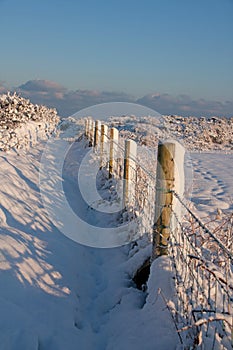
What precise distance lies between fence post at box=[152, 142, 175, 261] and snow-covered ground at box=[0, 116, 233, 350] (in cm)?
20

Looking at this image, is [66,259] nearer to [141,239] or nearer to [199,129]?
[141,239]

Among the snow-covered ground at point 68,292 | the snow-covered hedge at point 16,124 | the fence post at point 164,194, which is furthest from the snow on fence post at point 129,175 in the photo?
the snow-covered hedge at point 16,124

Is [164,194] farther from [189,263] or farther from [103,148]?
[103,148]

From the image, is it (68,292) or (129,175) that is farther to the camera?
(129,175)

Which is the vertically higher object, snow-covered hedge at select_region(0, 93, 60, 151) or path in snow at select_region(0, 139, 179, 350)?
snow-covered hedge at select_region(0, 93, 60, 151)

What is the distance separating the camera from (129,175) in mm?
5996

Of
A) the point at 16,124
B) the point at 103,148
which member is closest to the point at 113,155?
the point at 103,148

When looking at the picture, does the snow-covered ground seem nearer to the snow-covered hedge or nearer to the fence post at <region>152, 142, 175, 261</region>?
the fence post at <region>152, 142, 175, 261</region>

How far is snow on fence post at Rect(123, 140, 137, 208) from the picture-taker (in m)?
5.95

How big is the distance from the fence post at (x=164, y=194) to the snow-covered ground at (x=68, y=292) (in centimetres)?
20

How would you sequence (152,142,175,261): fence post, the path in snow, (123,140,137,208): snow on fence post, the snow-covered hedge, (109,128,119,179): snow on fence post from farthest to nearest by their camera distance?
the snow-covered hedge
(109,128,119,179): snow on fence post
(123,140,137,208): snow on fence post
(152,142,175,261): fence post
the path in snow

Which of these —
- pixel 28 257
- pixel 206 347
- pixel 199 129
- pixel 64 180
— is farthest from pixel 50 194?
pixel 199 129

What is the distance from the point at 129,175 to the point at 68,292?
2.69 m

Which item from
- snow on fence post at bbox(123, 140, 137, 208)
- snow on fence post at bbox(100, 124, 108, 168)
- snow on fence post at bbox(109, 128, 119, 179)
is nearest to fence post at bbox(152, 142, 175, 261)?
snow on fence post at bbox(123, 140, 137, 208)
